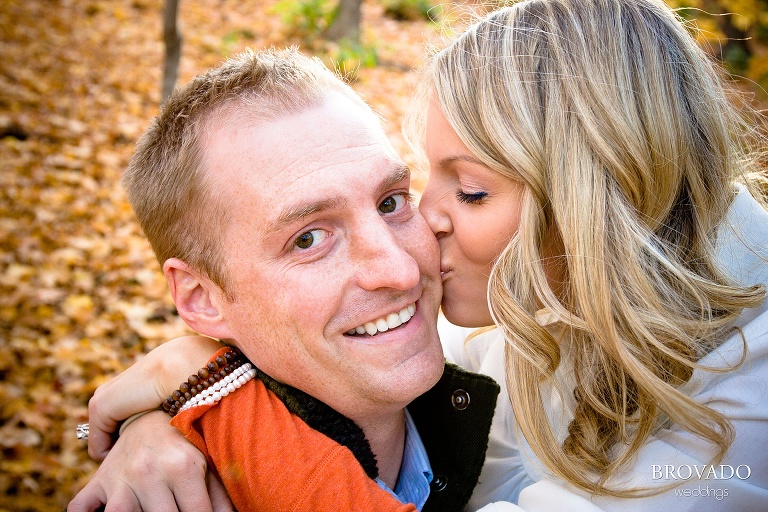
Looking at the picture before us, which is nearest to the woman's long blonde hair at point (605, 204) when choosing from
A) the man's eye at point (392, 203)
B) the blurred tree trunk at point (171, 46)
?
the man's eye at point (392, 203)

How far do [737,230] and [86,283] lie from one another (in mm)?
4294

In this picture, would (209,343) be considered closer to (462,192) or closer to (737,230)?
(462,192)

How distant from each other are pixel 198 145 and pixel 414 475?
1.33 m

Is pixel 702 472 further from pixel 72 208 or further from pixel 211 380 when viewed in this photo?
pixel 72 208

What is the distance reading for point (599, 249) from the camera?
2117 millimetres

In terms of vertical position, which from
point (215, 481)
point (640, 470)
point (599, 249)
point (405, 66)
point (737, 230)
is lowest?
point (405, 66)

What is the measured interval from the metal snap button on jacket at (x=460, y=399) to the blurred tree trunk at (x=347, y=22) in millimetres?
7870

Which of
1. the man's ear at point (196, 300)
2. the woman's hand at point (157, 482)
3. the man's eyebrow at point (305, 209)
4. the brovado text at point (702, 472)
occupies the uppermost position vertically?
the man's eyebrow at point (305, 209)

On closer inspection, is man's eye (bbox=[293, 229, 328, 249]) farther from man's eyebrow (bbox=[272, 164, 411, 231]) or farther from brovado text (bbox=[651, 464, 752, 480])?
brovado text (bbox=[651, 464, 752, 480])

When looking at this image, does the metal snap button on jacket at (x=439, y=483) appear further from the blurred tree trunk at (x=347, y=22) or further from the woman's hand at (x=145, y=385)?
the blurred tree trunk at (x=347, y=22)

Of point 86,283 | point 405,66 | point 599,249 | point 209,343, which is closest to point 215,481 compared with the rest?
point 209,343

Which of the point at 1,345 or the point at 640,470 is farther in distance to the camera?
the point at 1,345

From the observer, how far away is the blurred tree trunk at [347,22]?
31.3ft

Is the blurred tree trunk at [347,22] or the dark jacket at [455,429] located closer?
the dark jacket at [455,429]
